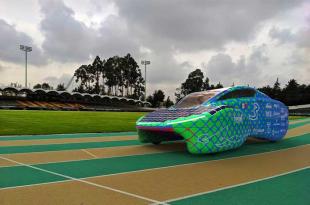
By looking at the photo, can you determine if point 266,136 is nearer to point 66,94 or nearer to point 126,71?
point 66,94

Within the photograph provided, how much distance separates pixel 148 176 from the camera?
263 inches

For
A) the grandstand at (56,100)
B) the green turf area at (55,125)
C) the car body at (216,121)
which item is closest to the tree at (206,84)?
the grandstand at (56,100)

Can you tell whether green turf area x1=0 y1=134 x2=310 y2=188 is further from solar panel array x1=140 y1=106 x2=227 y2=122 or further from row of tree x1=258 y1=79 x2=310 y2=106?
row of tree x1=258 y1=79 x2=310 y2=106

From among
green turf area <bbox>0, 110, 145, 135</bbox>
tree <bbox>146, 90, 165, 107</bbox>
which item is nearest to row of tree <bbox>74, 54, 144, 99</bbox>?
tree <bbox>146, 90, 165, 107</bbox>

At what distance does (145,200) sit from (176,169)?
2.54 meters

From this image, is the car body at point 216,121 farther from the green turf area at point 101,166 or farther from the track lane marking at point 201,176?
the track lane marking at point 201,176

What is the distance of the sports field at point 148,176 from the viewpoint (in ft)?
16.9

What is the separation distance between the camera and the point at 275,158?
369 inches

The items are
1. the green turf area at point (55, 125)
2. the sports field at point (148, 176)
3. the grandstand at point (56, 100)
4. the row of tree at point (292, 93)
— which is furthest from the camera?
the row of tree at point (292, 93)

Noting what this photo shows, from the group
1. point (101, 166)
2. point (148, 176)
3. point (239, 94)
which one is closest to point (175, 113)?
point (239, 94)

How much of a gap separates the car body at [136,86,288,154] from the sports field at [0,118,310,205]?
480mm

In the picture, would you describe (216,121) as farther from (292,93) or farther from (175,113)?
(292,93)

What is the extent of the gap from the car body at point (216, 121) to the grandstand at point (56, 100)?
53628 mm

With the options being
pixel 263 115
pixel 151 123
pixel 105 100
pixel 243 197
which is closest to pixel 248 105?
pixel 263 115
